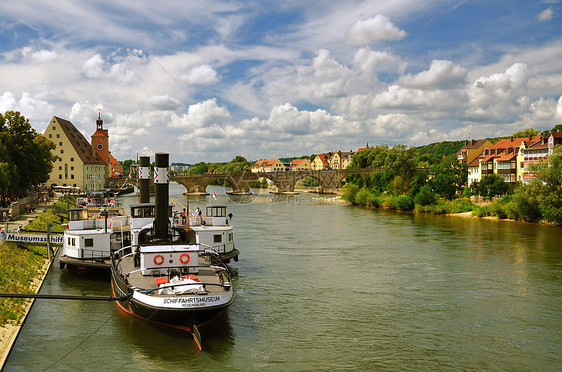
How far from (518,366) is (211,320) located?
456 inches

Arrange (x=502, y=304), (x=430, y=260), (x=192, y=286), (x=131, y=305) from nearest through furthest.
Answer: (x=192, y=286) < (x=131, y=305) < (x=502, y=304) < (x=430, y=260)

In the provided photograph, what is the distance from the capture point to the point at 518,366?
1730 cm

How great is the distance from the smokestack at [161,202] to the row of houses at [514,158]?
5670 cm

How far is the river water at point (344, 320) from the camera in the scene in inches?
693

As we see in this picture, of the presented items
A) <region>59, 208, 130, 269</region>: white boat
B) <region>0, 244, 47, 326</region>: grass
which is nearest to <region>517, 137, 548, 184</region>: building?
<region>59, 208, 130, 269</region>: white boat

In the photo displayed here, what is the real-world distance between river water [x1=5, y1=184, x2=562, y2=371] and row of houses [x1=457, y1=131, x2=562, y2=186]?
36934 mm

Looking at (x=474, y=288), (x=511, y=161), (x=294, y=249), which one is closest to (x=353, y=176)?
(x=511, y=161)

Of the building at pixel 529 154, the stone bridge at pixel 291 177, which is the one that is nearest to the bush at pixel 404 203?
the building at pixel 529 154

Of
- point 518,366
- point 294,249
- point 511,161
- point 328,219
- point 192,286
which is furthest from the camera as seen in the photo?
point 511,161

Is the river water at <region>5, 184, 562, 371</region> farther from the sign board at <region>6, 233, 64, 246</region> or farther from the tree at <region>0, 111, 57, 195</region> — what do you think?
the tree at <region>0, 111, 57, 195</region>

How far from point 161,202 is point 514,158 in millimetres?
70622

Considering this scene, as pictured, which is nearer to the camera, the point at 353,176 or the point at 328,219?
the point at 328,219

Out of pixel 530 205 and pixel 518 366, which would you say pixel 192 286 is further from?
pixel 530 205

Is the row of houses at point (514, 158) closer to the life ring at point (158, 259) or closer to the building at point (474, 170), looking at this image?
the building at point (474, 170)
